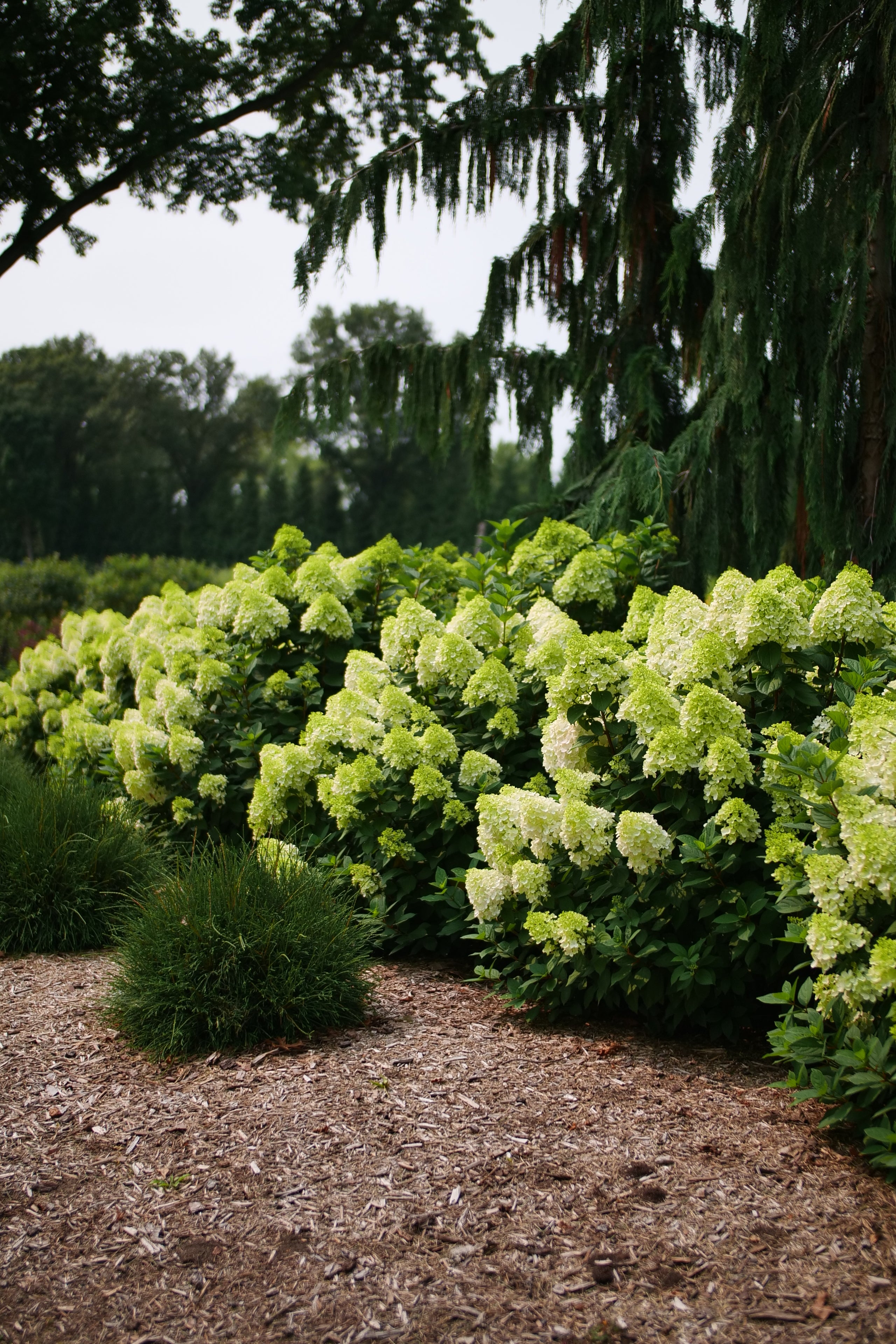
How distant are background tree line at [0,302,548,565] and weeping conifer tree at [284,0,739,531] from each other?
3444cm

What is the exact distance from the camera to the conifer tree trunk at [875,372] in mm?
4441

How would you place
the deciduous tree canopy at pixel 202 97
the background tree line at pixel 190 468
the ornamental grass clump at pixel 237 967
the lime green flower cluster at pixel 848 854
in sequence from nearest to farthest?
1. the lime green flower cluster at pixel 848 854
2. the ornamental grass clump at pixel 237 967
3. the deciduous tree canopy at pixel 202 97
4. the background tree line at pixel 190 468

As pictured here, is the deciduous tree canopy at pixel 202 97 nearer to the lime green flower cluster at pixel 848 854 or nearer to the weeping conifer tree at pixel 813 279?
the weeping conifer tree at pixel 813 279

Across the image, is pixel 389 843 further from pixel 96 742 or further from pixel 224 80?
pixel 224 80

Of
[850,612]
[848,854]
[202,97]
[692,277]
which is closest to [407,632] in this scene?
[850,612]

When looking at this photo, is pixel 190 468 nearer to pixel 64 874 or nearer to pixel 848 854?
pixel 64 874

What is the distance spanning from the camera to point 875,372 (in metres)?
4.55

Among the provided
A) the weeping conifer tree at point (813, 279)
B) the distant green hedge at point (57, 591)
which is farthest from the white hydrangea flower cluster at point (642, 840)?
the distant green hedge at point (57, 591)

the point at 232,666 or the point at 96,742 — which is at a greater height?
the point at 232,666

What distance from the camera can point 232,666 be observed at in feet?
16.5

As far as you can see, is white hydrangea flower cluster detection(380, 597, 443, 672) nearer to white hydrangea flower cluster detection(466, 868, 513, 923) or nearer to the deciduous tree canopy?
white hydrangea flower cluster detection(466, 868, 513, 923)

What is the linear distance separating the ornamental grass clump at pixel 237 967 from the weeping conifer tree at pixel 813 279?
3.10 metres

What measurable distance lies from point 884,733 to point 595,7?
4.15 meters

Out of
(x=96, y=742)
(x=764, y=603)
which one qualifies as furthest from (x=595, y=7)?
(x=96, y=742)
